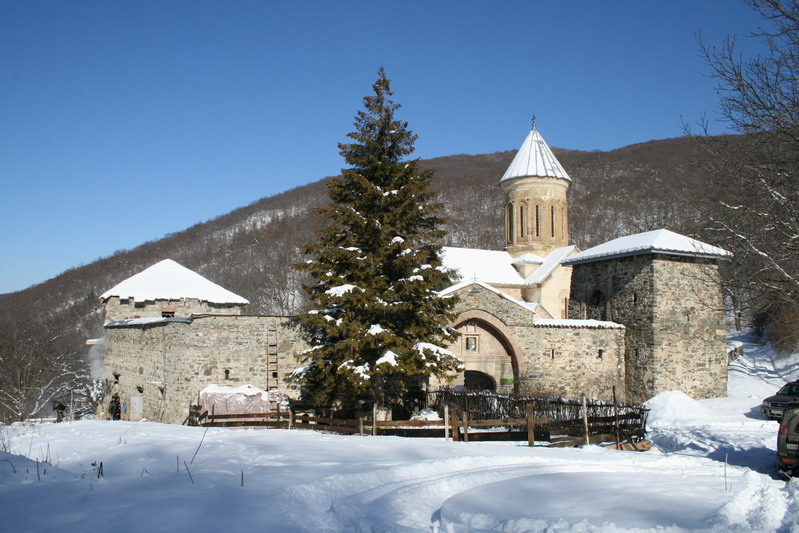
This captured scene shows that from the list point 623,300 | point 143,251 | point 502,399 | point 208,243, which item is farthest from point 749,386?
point 143,251

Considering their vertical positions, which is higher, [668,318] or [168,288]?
[168,288]

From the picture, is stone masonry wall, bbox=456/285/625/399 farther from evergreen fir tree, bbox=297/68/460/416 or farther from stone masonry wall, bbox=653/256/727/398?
evergreen fir tree, bbox=297/68/460/416

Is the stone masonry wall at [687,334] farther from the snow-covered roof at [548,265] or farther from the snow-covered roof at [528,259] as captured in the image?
the snow-covered roof at [528,259]

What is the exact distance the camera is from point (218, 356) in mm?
15766

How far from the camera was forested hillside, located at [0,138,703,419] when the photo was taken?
58938 mm

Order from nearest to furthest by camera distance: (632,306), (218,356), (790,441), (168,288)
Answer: (790,441) → (218,356) → (632,306) → (168,288)

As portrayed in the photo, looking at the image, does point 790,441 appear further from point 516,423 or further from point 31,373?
point 31,373

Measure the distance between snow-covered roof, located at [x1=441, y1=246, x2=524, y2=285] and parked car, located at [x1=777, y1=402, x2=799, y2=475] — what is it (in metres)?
20.7

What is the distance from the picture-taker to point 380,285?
14094 millimetres

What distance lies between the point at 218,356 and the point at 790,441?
1259 cm

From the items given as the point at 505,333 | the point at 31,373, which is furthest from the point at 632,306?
the point at 31,373

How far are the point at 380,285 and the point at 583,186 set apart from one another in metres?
91.2

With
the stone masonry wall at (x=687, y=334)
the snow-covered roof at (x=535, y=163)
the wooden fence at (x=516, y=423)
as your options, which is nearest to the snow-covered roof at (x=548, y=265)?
the snow-covered roof at (x=535, y=163)

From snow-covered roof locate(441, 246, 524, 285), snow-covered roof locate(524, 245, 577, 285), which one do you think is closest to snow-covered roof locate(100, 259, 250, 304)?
snow-covered roof locate(441, 246, 524, 285)
